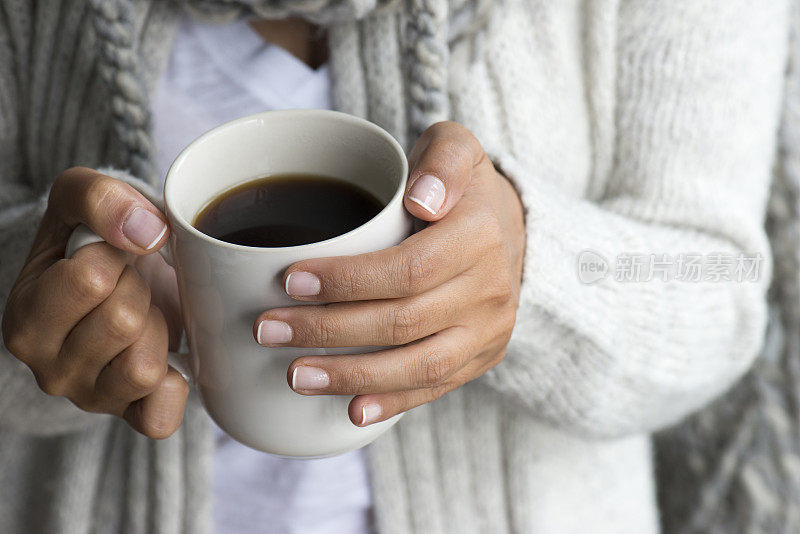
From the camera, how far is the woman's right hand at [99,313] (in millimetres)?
394

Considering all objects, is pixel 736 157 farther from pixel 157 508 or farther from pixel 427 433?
pixel 157 508

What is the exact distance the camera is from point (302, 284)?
1.15 ft

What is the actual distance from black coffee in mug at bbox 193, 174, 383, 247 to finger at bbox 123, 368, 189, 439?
10 centimetres

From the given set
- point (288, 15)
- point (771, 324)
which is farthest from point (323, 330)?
point (771, 324)

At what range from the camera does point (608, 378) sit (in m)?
0.62

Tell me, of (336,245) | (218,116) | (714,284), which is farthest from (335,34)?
(714,284)

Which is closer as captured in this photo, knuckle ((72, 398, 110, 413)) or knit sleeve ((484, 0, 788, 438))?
knuckle ((72, 398, 110, 413))

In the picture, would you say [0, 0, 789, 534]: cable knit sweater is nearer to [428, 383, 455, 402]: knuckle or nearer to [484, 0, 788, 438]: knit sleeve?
[484, 0, 788, 438]: knit sleeve

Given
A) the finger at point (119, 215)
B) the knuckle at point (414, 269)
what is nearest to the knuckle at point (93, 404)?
the finger at point (119, 215)

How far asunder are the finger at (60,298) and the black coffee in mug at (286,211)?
2.3 inches

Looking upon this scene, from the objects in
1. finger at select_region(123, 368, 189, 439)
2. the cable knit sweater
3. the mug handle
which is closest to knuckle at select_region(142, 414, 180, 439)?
finger at select_region(123, 368, 189, 439)

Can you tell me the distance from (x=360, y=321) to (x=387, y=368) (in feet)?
0.12

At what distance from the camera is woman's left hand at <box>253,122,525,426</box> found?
0.37m

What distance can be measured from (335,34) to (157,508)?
19.8 inches
